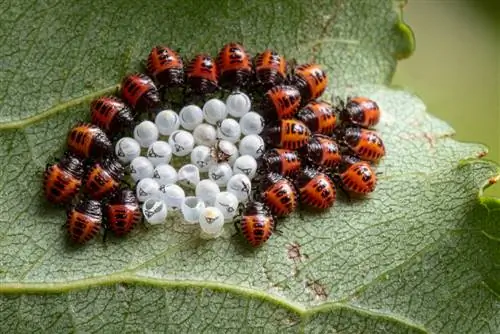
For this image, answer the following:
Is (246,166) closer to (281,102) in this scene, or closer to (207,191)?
(207,191)

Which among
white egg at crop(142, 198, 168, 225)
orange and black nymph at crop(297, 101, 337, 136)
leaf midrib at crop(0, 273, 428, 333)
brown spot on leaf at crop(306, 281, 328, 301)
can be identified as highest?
orange and black nymph at crop(297, 101, 337, 136)

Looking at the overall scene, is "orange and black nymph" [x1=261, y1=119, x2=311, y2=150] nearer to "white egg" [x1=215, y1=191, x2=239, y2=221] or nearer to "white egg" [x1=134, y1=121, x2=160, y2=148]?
"white egg" [x1=215, y1=191, x2=239, y2=221]

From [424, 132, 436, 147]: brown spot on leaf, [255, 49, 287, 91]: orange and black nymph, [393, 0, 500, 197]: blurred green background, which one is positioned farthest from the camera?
[393, 0, 500, 197]: blurred green background

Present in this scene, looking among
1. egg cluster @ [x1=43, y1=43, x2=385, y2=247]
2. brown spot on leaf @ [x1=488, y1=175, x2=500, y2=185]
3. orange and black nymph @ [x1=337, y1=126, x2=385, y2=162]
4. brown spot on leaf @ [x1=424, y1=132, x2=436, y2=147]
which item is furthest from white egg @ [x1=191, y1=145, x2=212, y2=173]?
brown spot on leaf @ [x1=488, y1=175, x2=500, y2=185]

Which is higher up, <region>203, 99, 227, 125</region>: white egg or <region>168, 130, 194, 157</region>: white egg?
<region>203, 99, 227, 125</region>: white egg

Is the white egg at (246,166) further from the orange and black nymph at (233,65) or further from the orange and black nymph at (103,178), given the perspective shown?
the orange and black nymph at (103,178)

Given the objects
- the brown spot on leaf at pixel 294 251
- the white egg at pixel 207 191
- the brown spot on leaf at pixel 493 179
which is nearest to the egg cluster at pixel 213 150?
the white egg at pixel 207 191

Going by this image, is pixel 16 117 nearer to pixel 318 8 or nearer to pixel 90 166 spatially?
pixel 90 166

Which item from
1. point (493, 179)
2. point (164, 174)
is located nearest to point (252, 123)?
point (164, 174)
